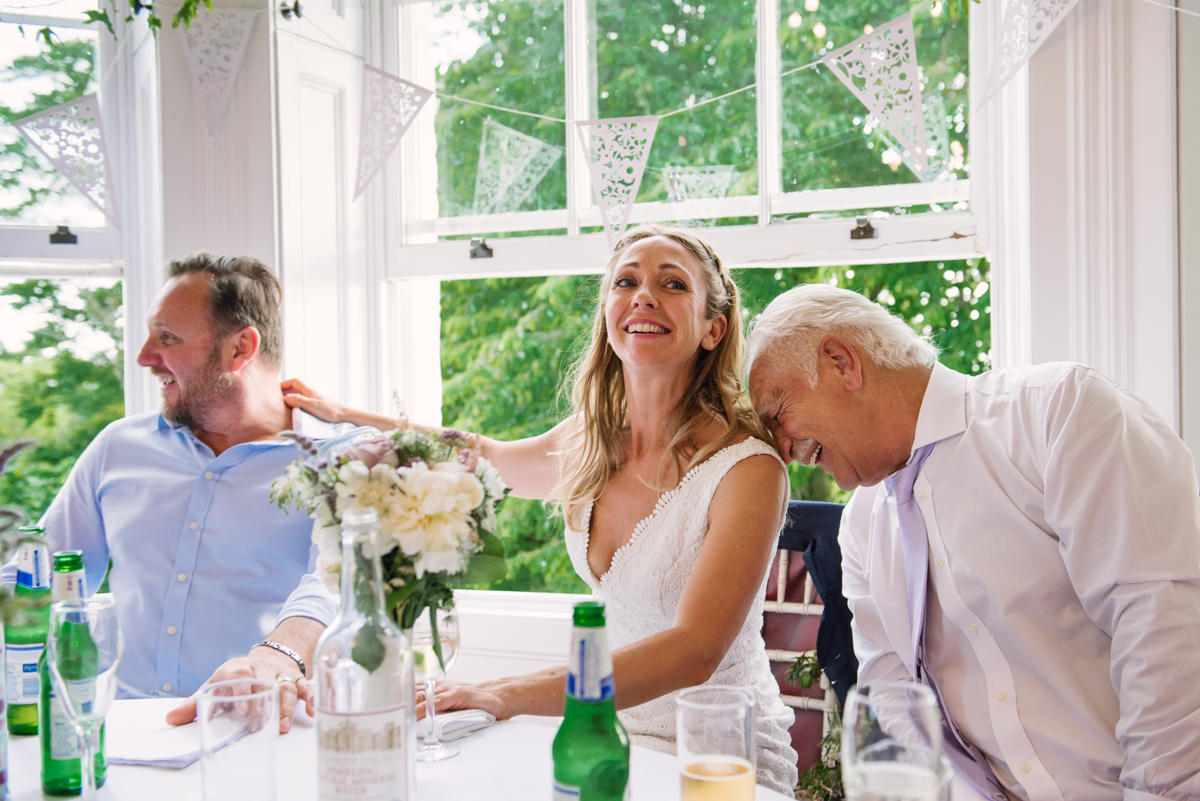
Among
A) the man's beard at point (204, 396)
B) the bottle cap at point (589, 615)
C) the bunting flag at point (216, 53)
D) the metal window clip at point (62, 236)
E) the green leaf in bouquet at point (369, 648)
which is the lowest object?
the green leaf in bouquet at point (369, 648)

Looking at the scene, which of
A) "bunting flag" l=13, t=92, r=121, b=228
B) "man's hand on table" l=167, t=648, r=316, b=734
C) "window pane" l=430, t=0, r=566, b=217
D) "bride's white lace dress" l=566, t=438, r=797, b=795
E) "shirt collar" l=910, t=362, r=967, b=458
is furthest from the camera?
"window pane" l=430, t=0, r=566, b=217

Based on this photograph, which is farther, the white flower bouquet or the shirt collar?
the shirt collar

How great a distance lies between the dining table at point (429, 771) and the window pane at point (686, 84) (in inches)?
65.2

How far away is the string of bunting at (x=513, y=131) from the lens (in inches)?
88.0

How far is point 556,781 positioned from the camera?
0.95m

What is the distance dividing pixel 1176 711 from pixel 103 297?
280 cm

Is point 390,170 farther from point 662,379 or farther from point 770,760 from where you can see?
point 770,760

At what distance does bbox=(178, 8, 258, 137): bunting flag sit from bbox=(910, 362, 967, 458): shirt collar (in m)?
1.98

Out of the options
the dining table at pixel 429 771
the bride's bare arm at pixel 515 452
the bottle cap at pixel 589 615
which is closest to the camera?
the bottle cap at pixel 589 615

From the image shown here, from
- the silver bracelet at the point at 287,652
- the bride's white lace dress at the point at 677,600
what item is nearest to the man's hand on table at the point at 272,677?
the silver bracelet at the point at 287,652

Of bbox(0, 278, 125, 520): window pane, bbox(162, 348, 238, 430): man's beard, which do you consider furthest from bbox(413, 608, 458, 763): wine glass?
bbox(0, 278, 125, 520): window pane

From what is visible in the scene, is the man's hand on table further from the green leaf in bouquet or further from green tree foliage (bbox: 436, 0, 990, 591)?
green tree foliage (bbox: 436, 0, 990, 591)

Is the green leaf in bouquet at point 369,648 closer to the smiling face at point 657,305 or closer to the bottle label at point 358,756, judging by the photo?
the bottle label at point 358,756

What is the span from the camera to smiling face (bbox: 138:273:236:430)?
2.23m
